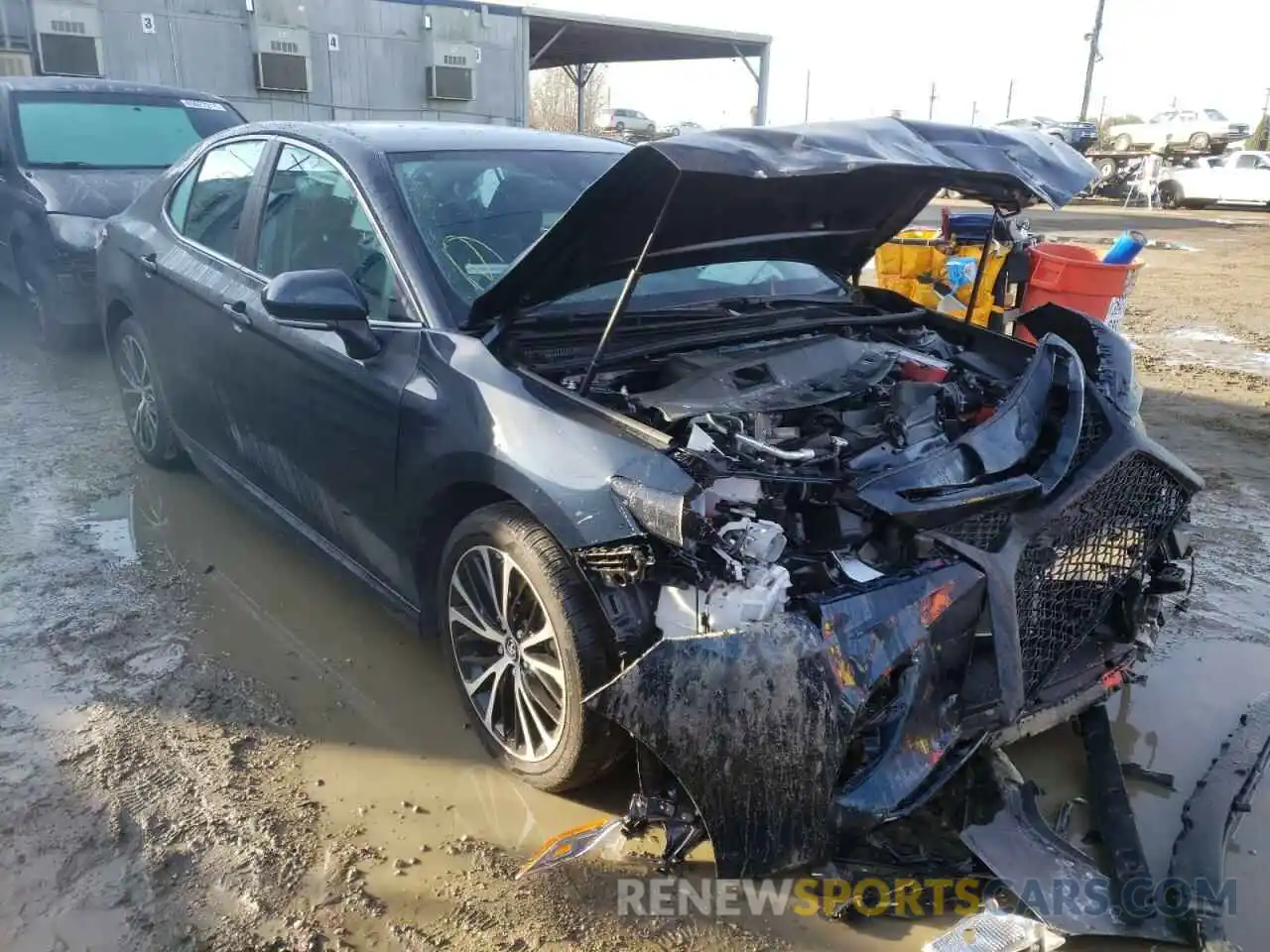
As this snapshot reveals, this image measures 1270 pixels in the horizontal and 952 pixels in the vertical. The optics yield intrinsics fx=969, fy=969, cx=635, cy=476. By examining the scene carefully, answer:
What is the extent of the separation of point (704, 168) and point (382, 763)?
1923 millimetres

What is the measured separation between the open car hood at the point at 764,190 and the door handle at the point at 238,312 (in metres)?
1.19

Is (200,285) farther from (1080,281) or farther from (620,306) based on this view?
(1080,281)

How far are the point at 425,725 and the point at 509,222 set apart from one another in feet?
5.48

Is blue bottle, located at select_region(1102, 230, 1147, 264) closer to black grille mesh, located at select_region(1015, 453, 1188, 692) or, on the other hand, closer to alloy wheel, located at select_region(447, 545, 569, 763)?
black grille mesh, located at select_region(1015, 453, 1188, 692)

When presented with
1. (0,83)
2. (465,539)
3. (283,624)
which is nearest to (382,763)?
(465,539)

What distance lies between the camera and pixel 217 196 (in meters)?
4.09

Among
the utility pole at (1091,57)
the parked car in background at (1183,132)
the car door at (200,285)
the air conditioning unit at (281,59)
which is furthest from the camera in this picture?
the utility pole at (1091,57)

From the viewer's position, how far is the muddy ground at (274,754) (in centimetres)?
231

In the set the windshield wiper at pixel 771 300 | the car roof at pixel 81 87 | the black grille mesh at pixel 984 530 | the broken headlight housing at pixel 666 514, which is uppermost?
the car roof at pixel 81 87

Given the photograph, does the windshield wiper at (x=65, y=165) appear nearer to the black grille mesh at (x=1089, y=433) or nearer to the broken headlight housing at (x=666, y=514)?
the broken headlight housing at (x=666, y=514)

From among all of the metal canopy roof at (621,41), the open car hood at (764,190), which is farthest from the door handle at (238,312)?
the metal canopy roof at (621,41)

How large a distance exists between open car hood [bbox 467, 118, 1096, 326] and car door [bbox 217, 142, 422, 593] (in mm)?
390

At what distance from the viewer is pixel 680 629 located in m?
2.25

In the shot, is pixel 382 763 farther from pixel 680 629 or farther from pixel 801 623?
pixel 801 623
